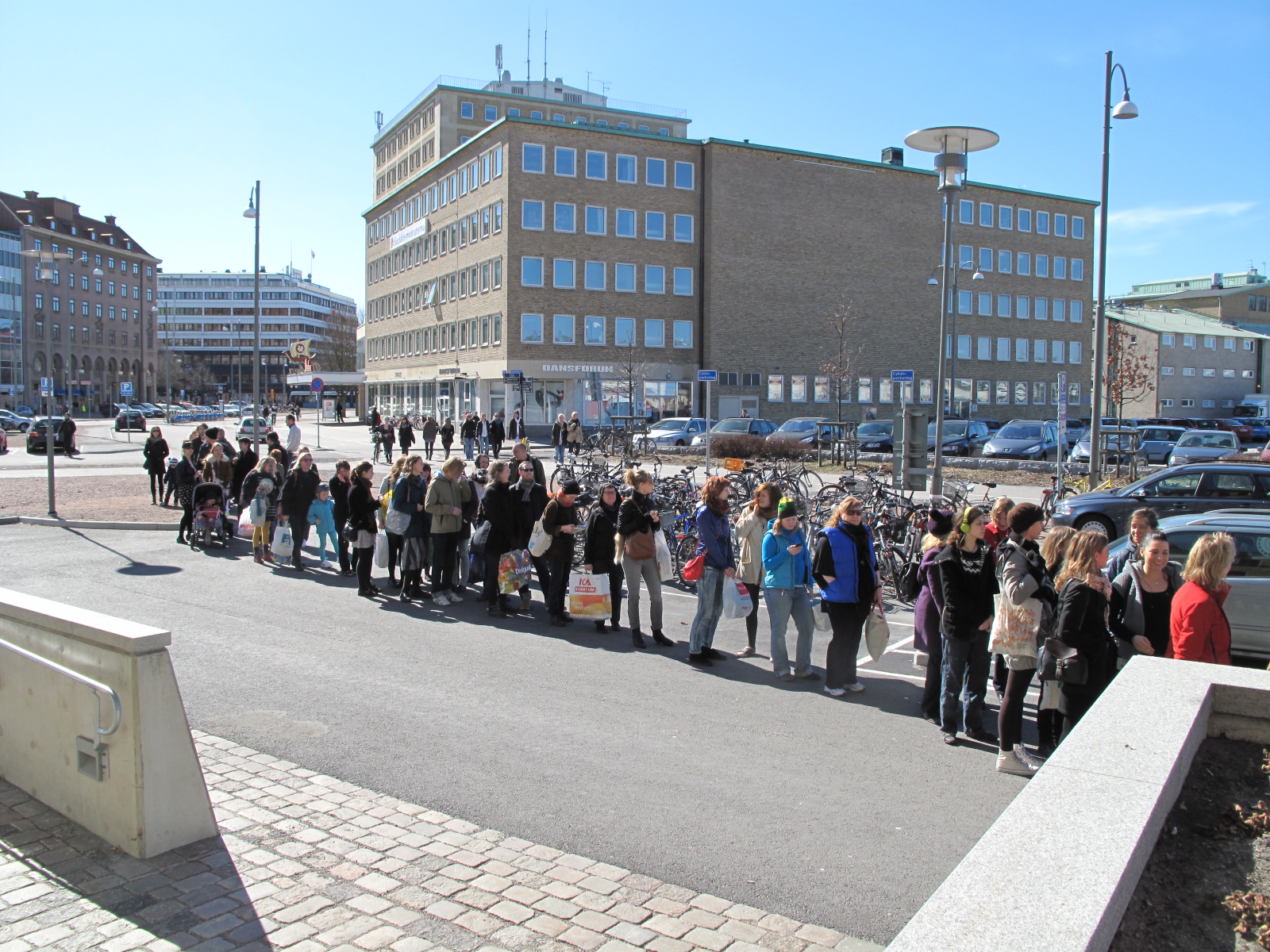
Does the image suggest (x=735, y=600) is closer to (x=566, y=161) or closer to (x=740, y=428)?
(x=740, y=428)

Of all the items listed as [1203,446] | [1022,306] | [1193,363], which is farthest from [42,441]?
[1193,363]

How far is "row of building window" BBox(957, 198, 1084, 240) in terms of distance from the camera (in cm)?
6612

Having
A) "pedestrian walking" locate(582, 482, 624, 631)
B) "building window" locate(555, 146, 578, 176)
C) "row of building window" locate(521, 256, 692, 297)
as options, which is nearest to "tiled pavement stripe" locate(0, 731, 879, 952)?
"pedestrian walking" locate(582, 482, 624, 631)

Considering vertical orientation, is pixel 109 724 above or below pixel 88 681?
below

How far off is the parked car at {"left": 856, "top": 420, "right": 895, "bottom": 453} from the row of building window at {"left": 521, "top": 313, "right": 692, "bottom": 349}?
20.2 meters

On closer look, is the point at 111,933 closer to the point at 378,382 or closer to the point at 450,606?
the point at 450,606

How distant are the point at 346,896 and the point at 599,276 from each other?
2048 inches

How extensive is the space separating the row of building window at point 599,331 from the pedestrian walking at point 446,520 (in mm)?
42613

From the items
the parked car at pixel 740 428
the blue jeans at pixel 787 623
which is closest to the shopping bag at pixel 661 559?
the blue jeans at pixel 787 623

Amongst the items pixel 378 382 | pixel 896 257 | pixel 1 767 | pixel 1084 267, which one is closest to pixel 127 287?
pixel 378 382

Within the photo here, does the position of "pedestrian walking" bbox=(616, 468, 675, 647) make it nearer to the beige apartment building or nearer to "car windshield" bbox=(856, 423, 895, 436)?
"car windshield" bbox=(856, 423, 895, 436)

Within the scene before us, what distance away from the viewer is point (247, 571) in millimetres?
A: 13039

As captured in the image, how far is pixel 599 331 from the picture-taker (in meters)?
54.7

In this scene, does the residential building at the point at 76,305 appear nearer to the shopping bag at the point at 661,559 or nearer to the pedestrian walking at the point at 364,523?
the pedestrian walking at the point at 364,523
